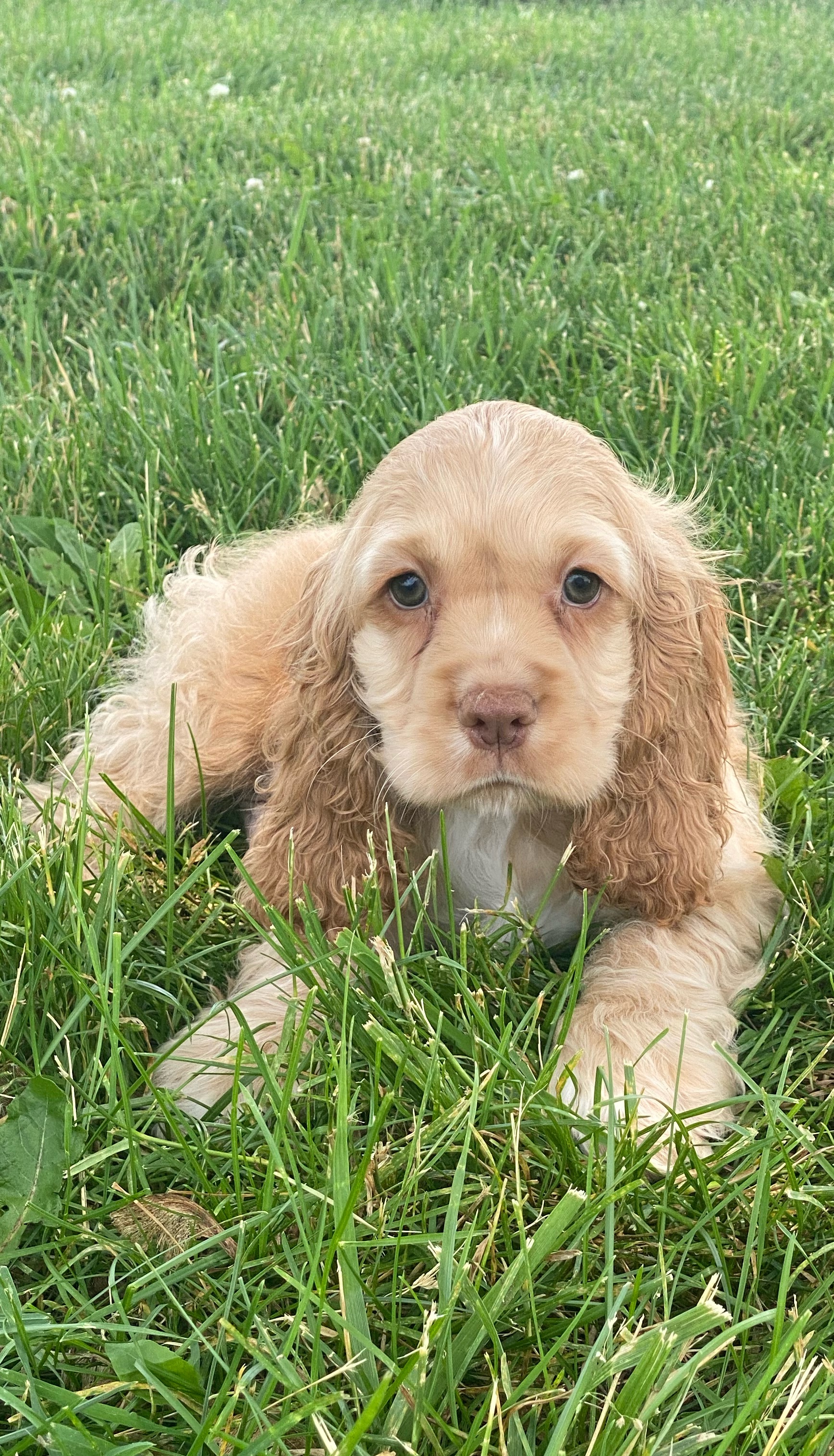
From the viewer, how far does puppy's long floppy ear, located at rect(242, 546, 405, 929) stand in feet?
8.39

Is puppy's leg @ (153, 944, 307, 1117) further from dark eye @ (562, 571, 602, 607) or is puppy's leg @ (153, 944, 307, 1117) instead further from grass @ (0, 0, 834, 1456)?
dark eye @ (562, 571, 602, 607)

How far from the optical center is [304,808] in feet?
8.61

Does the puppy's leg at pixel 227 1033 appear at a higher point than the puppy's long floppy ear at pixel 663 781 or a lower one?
lower

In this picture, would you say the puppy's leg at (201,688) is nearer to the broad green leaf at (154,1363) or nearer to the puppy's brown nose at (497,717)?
the puppy's brown nose at (497,717)

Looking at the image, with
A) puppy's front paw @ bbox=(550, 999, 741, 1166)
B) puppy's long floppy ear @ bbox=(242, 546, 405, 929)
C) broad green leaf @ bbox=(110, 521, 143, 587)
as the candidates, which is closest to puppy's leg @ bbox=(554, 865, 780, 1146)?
puppy's front paw @ bbox=(550, 999, 741, 1166)

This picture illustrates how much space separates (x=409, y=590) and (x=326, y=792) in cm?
46

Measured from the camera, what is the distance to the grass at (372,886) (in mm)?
1598

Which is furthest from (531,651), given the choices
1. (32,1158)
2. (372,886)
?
(32,1158)

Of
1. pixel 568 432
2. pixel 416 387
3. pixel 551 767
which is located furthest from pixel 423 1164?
pixel 416 387

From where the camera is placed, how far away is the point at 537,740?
2070 mm

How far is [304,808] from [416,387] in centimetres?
188

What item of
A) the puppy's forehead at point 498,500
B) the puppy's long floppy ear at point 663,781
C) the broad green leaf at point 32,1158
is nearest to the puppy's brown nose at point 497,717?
the puppy's forehead at point 498,500

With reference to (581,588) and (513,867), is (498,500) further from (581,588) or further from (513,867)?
(513,867)

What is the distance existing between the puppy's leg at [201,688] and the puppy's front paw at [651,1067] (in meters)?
1.12
